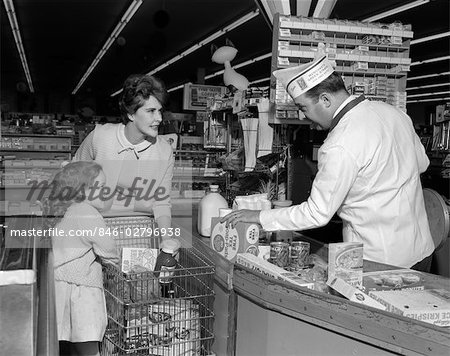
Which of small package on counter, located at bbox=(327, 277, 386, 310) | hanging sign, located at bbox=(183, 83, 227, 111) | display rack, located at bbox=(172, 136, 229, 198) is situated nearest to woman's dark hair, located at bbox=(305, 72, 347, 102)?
small package on counter, located at bbox=(327, 277, 386, 310)

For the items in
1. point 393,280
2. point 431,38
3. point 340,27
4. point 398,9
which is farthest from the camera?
point 431,38

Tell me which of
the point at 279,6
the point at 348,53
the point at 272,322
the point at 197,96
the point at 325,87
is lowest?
the point at 272,322

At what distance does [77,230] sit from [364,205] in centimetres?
131

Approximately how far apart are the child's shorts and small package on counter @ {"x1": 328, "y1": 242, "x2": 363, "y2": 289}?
109 cm

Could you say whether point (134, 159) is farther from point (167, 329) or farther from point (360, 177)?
point (360, 177)

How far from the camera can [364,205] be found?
2.25 m

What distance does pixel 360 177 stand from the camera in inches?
85.8

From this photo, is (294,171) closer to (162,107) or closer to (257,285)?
(162,107)

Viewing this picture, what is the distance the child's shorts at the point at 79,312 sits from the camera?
2.28 m

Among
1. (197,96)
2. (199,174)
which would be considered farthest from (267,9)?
(197,96)

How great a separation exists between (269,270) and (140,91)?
1220 mm

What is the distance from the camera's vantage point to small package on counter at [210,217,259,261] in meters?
2.21

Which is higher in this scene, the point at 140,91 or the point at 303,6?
the point at 303,6

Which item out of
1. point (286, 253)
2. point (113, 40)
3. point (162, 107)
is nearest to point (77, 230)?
point (162, 107)
